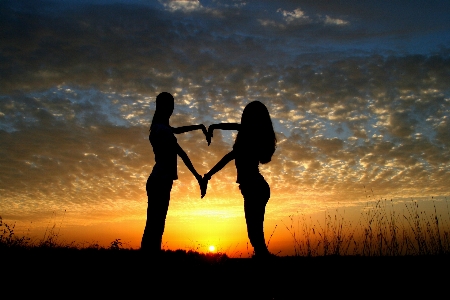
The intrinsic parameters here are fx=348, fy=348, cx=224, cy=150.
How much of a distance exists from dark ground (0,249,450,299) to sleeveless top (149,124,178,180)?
1.21 meters

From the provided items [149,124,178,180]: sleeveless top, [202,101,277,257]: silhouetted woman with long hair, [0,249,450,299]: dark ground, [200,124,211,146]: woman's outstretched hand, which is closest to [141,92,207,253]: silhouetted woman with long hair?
[149,124,178,180]: sleeveless top

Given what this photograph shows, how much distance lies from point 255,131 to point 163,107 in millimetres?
1476

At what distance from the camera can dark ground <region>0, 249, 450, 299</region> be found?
3.57m

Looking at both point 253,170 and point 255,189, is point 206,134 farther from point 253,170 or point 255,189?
point 255,189

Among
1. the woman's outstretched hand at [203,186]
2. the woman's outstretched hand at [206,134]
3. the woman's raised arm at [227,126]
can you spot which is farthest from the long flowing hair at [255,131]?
the woman's outstretched hand at [206,134]

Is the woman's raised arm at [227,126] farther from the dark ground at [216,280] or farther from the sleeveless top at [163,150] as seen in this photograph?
the dark ground at [216,280]

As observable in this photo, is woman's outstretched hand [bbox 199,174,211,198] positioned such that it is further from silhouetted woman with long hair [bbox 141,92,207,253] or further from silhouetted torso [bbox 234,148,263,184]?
silhouetted torso [bbox 234,148,263,184]

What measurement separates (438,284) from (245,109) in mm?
3166

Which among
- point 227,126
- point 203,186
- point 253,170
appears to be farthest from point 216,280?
point 227,126

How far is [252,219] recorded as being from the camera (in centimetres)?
500

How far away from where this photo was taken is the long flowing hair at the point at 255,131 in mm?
4988

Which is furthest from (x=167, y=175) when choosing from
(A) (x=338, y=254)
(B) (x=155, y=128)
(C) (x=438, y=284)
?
(A) (x=338, y=254)

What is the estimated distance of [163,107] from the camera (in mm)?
5344

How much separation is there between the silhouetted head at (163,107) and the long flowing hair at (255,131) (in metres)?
1.17
